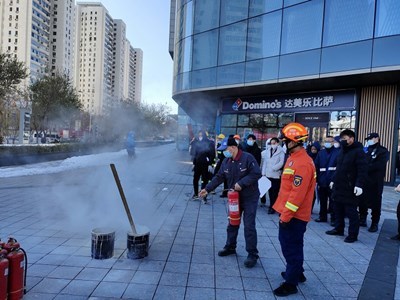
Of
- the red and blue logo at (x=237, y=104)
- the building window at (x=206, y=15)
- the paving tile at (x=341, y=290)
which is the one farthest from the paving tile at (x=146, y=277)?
the building window at (x=206, y=15)

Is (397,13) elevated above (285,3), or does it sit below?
below

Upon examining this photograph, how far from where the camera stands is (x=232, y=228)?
407 centimetres

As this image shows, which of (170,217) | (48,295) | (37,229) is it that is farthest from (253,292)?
(37,229)

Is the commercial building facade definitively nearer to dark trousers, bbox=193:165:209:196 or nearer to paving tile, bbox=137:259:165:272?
dark trousers, bbox=193:165:209:196

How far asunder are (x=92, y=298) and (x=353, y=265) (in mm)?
3189

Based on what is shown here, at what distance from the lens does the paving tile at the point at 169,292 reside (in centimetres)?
298

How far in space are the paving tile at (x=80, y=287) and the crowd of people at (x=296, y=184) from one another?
1.61m

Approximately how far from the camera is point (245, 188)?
394 cm

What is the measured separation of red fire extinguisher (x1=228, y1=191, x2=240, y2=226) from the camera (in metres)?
3.91

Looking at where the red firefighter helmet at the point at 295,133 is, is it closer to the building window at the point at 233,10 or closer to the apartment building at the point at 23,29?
the building window at the point at 233,10

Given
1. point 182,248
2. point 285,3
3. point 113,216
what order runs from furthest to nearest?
1. point 285,3
2. point 113,216
3. point 182,248

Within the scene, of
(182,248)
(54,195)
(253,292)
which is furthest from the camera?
(54,195)

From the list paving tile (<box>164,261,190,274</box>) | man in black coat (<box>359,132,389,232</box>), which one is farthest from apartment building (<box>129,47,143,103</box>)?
man in black coat (<box>359,132,389,232</box>)

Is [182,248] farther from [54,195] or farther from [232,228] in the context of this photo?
[54,195]
